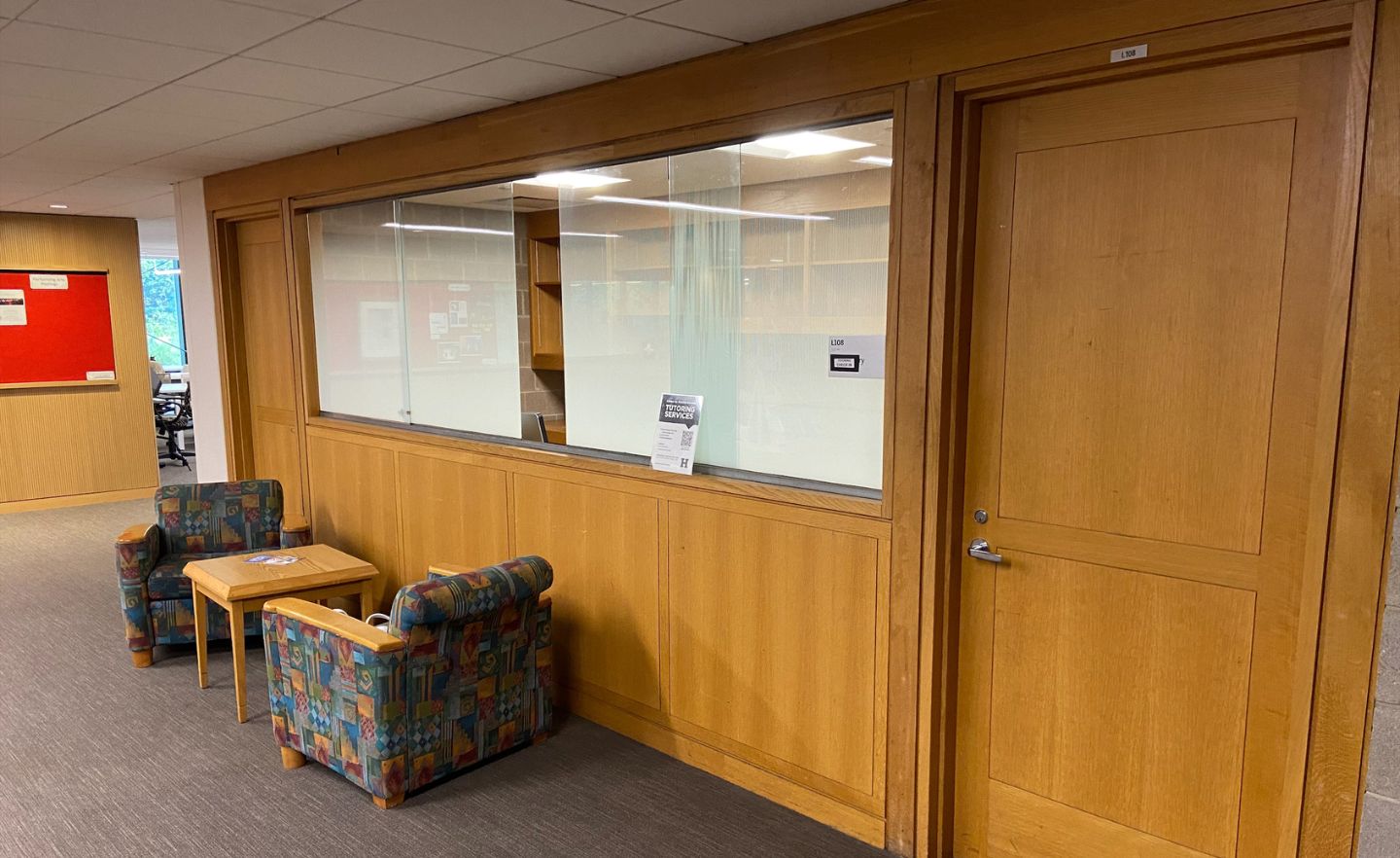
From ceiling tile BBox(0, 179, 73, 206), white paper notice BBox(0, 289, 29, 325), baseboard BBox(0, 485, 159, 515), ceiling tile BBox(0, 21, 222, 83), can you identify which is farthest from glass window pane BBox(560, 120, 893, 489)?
white paper notice BBox(0, 289, 29, 325)

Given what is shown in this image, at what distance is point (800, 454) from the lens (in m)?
3.11

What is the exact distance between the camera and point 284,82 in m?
3.37

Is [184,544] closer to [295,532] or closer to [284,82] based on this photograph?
[295,532]

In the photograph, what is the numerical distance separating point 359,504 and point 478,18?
121 inches

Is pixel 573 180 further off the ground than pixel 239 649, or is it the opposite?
Answer: pixel 573 180

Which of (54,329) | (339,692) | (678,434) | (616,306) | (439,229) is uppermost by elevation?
(439,229)

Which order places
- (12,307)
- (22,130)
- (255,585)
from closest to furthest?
(255,585), (22,130), (12,307)

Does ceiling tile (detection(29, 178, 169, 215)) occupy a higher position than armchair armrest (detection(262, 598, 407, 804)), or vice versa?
ceiling tile (detection(29, 178, 169, 215))

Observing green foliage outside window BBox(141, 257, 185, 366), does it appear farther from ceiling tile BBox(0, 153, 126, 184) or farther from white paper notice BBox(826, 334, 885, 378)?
white paper notice BBox(826, 334, 885, 378)

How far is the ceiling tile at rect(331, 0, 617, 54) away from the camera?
254 cm

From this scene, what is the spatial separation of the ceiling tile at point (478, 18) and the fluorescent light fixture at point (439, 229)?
4.92 feet

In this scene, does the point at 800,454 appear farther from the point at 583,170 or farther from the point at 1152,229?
the point at 583,170

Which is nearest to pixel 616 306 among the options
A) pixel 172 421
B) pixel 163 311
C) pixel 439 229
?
pixel 439 229

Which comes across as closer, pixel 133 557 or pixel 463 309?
pixel 133 557
